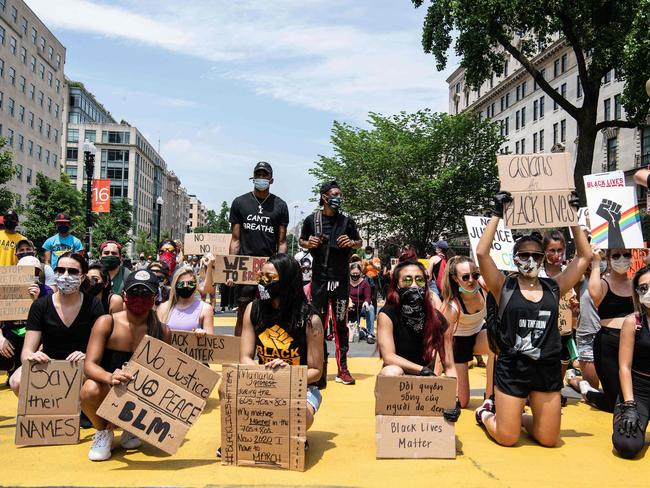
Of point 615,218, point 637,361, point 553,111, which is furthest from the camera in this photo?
point 553,111

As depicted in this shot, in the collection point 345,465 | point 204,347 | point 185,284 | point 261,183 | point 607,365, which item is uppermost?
point 261,183

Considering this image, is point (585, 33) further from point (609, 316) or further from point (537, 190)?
point (537, 190)

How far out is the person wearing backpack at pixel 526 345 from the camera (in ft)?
15.8

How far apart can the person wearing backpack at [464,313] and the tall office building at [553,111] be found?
31665 mm

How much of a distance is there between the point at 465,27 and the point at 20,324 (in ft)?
70.0

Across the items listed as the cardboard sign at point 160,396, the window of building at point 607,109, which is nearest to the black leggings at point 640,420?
the cardboard sign at point 160,396

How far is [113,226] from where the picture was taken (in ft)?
241

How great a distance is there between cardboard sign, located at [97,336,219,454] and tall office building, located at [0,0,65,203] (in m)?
56.3

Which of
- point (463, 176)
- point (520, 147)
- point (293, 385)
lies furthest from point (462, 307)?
point (520, 147)

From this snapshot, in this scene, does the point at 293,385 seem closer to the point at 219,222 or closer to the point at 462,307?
the point at 462,307

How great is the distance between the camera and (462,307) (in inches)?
245

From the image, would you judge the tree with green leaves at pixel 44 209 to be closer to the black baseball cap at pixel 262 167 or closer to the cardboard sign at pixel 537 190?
the black baseball cap at pixel 262 167

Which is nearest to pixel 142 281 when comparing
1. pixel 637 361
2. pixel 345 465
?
pixel 345 465

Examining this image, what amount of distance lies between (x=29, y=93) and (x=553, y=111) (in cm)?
5247
